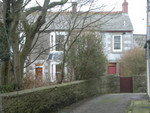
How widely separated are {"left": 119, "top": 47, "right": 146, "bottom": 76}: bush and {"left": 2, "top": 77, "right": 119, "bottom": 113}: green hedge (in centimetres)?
730

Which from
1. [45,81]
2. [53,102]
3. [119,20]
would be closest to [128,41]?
[119,20]

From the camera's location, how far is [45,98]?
32.0ft

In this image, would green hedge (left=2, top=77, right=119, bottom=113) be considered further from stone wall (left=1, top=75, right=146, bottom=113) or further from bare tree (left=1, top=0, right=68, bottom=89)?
bare tree (left=1, top=0, right=68, bottom=89)

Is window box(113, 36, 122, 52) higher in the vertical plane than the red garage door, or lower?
higher

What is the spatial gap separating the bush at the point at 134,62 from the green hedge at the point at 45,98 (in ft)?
23.9

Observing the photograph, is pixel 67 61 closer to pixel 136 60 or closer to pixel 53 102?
pixel 53 102

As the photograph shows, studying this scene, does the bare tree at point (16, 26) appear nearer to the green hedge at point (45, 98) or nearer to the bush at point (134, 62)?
the green hedge at point (45, 98)

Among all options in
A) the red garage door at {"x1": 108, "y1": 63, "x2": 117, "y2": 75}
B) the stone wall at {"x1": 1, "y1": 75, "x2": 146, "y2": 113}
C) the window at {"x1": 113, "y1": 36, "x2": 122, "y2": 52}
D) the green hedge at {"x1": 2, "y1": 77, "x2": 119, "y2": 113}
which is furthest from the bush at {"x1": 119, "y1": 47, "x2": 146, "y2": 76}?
the green hedge at {"x1": 2, "y1": 77, "x2": 119, "y2": 113}

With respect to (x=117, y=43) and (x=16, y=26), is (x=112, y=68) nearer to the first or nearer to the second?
(x=117, y=43)

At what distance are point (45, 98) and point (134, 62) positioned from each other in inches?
556

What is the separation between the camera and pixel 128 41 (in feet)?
83.7

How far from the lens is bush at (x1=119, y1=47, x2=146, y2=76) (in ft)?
72.3

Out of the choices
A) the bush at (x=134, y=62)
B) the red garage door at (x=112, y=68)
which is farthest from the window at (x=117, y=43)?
the bush at (x=134, y=62)

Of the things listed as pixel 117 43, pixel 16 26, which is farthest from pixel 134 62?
pixel 16 26
